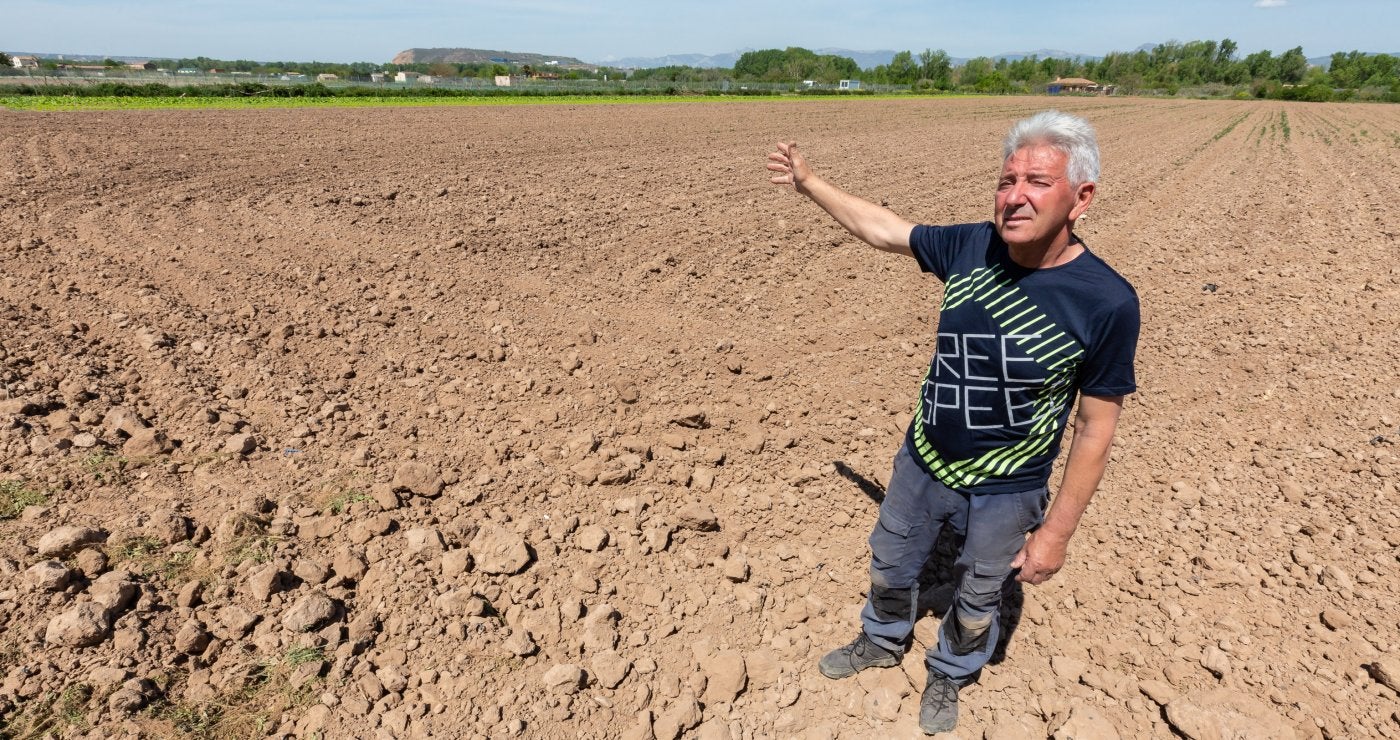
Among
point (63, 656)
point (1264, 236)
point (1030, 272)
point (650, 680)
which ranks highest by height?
point (1030, 272)

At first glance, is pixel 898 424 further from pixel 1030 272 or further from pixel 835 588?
pixel 1030 272

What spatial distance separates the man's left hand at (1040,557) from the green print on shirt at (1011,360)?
0.86 feet

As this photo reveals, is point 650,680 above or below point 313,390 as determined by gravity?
below

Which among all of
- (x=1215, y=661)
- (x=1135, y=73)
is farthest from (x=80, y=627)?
(x=1135, y=73)

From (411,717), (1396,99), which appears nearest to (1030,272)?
(411,717)

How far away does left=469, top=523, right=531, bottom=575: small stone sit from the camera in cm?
324

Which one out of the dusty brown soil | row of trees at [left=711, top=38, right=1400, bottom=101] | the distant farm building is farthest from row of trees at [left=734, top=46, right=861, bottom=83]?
the dusty brown soil

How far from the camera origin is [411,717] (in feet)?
8.54

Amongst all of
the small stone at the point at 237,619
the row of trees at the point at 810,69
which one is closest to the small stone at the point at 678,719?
the small stone at the point at 237,619

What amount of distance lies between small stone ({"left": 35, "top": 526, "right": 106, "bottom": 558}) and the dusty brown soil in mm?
15

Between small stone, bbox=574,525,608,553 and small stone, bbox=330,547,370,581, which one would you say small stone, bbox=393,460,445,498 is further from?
small stone, bbox=574,525,608,553

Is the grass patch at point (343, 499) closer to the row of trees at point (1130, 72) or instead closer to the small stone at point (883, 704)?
the small stone at point (883, 704)

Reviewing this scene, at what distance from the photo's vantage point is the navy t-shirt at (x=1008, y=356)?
190cm

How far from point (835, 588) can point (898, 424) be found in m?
1.56
